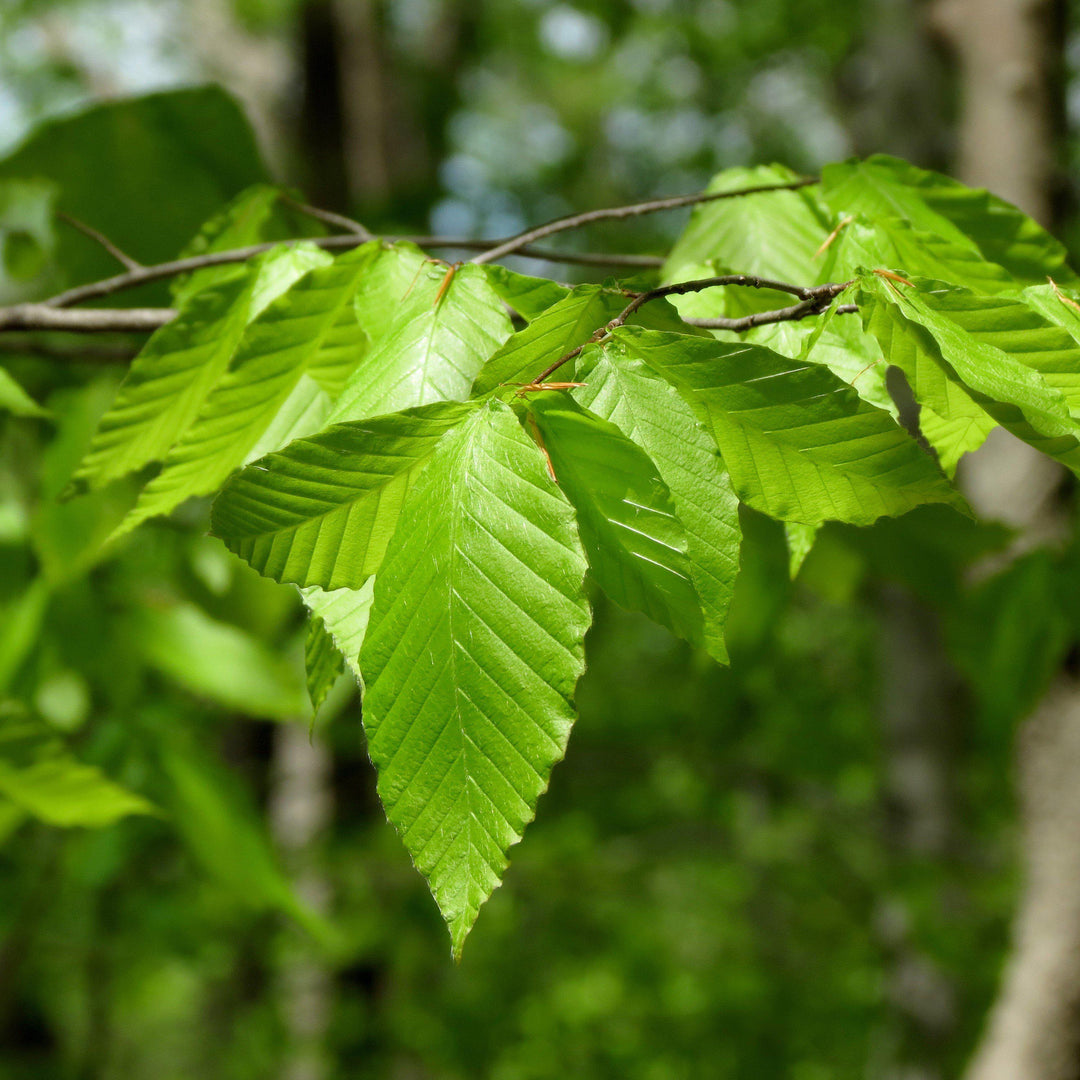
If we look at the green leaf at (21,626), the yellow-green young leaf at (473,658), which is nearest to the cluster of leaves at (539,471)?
the yellow-green young leaf at (473,658)

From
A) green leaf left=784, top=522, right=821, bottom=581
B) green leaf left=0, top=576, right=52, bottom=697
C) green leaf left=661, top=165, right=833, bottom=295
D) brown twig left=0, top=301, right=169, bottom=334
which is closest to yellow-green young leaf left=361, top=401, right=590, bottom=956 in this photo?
green leaf left=784, top=522, right=821, bottom=581

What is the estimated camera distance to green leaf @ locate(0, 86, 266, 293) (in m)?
1.19

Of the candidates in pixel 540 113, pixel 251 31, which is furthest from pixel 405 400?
pixel 540 113

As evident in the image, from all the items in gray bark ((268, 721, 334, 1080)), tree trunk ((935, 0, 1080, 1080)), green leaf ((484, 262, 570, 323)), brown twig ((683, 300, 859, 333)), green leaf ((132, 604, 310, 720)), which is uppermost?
green leaf ((484, 262, 570, 323))

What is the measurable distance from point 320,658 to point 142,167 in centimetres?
97

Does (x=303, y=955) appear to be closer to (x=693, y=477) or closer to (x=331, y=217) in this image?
(x=331, y=217)

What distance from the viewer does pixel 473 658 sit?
A: 1.31 feet

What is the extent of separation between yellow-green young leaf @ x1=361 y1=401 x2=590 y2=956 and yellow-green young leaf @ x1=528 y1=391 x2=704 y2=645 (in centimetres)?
3

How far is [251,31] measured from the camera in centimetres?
389

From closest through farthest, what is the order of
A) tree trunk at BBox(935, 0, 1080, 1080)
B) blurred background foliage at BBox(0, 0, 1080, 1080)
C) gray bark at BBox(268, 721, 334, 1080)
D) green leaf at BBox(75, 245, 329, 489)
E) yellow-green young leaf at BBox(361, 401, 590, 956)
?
yellow-green young leaf at BBox(361, 401, 590, 956), green leaf at BBox(75, 245, 329, 489), blurred background foliage at BBox(0, 0, 1080, 1080), tree trunk at BBox(935, 0, 1080, 1080), gray bark at BBox(268, 721, 334, 1080)

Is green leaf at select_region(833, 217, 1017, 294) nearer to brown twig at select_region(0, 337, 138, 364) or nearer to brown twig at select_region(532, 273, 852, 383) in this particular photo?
brown twig at select_region(532, 273, 852, 383)

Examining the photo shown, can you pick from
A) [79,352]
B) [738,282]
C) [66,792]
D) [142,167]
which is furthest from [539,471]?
[142,167]

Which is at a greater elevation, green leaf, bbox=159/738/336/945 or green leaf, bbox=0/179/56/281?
green leaf, bbox=0/179/56/281

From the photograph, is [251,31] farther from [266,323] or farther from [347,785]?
[266,323]
